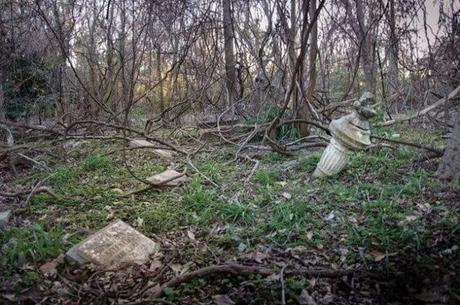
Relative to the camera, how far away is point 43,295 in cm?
208

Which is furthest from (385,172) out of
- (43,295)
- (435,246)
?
(43,295)

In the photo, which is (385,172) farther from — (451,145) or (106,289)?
(106,289)

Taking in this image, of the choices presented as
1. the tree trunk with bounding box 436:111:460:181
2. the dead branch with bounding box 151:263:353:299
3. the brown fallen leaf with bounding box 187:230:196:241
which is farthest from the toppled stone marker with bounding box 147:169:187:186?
the tree trunk with bounding box 436:111:460:181

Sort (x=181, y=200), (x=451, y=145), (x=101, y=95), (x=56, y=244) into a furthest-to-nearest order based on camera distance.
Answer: (x=101, y=95) → (x=181, y=200) → (x=451, y=145) → (x=56, y=244)

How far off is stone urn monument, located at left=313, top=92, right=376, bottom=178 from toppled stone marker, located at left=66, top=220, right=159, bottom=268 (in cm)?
178

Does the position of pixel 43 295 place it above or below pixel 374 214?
below

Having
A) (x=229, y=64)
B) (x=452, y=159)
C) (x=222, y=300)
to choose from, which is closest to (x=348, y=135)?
(x=452, y=159)

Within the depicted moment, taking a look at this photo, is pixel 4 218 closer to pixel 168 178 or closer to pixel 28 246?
pixel 28 246

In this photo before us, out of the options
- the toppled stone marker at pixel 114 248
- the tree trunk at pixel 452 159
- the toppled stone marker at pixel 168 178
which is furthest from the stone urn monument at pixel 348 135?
the toppled stone marker at pixel 114 248

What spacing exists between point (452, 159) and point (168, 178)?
2.40 m

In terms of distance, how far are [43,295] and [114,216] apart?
1076 mm

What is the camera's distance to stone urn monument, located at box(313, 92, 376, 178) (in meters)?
Result: 3.43

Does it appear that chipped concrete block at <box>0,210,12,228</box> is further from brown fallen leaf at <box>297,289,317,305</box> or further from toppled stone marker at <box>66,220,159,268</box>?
brown fallen leaf at <box>297,289,317,305</box>

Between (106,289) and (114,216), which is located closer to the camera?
(106,289)
